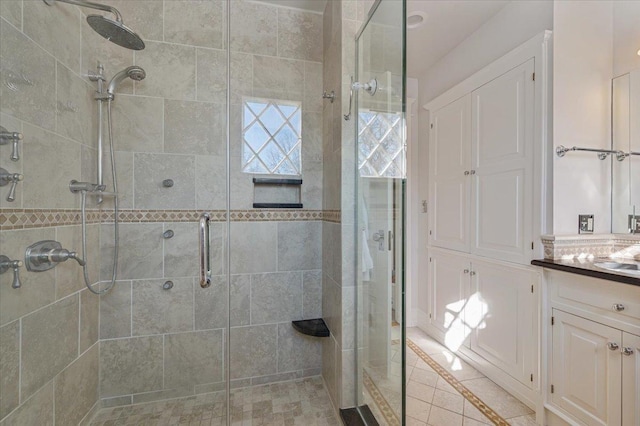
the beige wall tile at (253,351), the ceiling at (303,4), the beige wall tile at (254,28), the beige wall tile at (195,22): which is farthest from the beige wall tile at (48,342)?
the ceiling at (303,4)

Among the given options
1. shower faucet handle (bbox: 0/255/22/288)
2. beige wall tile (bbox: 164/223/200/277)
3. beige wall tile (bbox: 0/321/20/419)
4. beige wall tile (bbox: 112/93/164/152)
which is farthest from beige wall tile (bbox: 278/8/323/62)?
beige wall tile (bbox: 0/321/20/419)

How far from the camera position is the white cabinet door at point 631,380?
1.20m

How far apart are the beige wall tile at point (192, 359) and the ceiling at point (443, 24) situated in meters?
2.62

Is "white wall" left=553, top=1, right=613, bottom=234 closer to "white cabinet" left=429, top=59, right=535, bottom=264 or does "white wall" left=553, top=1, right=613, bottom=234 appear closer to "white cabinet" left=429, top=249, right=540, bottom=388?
"white cabinet" left=429, top=59, right=535, bottom=264

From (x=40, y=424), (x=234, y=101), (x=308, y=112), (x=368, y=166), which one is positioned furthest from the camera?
(x=308, y=112)

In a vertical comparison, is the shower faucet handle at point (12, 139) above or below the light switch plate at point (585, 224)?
above

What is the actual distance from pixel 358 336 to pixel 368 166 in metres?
0.93

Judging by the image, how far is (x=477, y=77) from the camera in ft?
7.07

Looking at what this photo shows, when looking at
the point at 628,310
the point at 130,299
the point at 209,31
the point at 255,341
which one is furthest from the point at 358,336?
the point at 209,31

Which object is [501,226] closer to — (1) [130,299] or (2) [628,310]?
(2) [628,310]

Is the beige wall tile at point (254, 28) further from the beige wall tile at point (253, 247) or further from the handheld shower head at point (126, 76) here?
the beige wall tile at point (253, 247)

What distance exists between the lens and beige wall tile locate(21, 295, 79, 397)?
1162mm

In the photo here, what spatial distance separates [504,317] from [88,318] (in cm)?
256

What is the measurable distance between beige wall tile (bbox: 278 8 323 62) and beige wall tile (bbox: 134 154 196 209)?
1005mm
